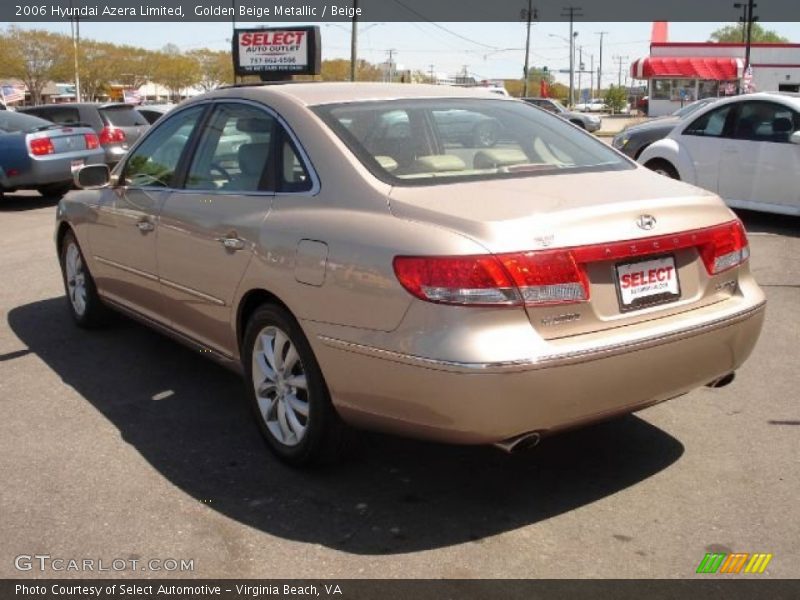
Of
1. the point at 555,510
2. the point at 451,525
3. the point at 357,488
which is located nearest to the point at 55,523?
the point at 357,488

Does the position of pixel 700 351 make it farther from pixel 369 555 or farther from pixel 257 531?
pixel 257 531

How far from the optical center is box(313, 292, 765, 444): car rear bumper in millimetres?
3078

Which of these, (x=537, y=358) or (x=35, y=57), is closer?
(x=537, y=358)

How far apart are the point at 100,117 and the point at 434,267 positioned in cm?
1512

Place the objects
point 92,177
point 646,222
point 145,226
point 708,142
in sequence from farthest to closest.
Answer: point 708,142 < point 92,177 < point 145,226 < point 646,222

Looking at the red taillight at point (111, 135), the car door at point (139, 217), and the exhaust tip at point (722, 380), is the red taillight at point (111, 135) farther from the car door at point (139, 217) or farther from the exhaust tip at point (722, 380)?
the exhaust tip at point (722, 380)

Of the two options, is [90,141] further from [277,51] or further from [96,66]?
[96,66]

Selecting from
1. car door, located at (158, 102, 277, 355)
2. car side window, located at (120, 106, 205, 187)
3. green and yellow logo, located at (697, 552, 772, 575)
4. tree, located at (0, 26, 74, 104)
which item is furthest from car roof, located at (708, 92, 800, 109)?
tree, located at (0, 26, 74, 104)

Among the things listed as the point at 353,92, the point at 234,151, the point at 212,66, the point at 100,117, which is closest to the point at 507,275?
the point at 353,92

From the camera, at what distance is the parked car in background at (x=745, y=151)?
9.83m

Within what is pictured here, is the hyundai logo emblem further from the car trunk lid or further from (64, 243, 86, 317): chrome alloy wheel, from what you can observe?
(64, 243, 86, 317): chrome alloy wheel

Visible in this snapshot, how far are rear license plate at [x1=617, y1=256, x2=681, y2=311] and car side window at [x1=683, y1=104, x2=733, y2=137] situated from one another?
7816 millimetres

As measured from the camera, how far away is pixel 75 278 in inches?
247
